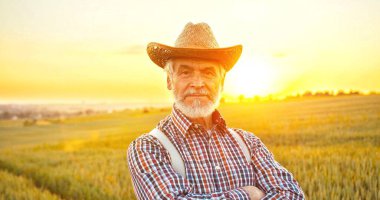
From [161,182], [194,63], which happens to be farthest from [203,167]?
[194,63]

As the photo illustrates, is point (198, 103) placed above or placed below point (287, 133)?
above

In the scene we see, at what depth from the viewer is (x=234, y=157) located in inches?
133

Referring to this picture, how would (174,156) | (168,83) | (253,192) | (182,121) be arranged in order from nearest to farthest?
(174,156) → (253,192) → (182,121) → (168,83)

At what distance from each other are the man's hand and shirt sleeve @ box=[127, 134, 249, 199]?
0.08 meters

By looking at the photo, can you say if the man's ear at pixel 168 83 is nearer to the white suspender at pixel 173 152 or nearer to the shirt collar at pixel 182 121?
the shirt collar at pixel 182 121

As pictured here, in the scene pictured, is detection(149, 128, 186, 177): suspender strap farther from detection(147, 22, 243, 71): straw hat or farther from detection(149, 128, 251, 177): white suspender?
detection(147, 22, 243, 71): straw hat

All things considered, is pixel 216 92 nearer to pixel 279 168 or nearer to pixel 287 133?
pixel 279 168

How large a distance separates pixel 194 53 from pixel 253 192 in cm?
121

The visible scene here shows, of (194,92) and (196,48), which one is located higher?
(196,48)

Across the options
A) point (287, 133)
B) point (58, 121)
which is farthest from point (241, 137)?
point (58, 121)

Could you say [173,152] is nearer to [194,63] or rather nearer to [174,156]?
[174,156]

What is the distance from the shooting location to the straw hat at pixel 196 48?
3.32 metres

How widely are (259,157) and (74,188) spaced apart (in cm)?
669

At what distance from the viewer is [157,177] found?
2.98 metres
